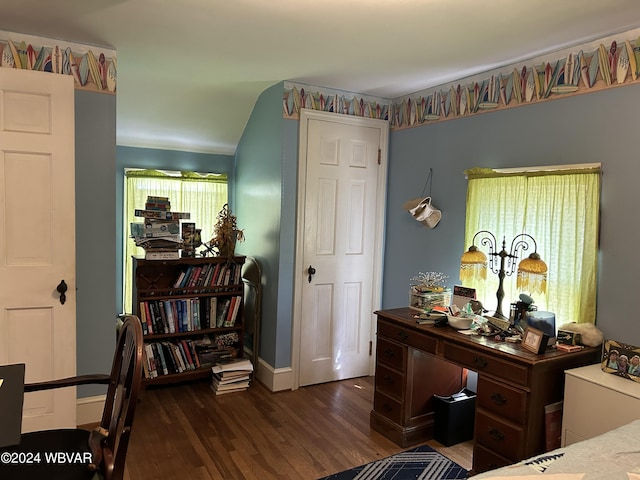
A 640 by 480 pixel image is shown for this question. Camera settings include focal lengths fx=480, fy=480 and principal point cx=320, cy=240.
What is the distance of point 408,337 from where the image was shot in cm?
292

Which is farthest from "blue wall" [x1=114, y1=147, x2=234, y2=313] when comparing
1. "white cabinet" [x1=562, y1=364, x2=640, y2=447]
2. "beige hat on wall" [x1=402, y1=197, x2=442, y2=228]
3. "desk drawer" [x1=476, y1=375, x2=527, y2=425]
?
"white cabinet" [x1=562, y1=364, x2=640, y2=447]

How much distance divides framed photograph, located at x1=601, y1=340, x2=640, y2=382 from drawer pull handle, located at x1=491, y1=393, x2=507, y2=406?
1.60 ft

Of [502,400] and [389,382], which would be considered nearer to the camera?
[502,400]

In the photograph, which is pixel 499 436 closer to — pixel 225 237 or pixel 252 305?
pixel 252 305

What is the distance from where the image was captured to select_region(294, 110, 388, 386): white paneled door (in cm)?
374

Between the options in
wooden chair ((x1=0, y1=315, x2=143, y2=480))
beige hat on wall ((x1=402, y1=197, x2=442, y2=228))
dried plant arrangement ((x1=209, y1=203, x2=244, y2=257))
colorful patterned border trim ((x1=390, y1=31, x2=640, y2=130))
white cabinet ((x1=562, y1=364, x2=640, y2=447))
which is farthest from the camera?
dried plant arrangement ((x1=209, y1=203, x2=244, y2=257))

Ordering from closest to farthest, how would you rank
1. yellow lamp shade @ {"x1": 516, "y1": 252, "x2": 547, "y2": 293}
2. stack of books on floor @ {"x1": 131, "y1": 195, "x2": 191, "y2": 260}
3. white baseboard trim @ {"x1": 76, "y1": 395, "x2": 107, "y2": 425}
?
yellow lamp shade @ {"x1": 516, "y1": 252, "x2": 547, "y2": 293}
white baseboard trim @ {"x1": 76, "y1": 395, "x2": 107, "y2": 425}
stack of books on floor @ {"x1": 131, "y1": 195, "x2": 191, "y2": 260}

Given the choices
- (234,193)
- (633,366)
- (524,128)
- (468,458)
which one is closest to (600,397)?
(633,366)

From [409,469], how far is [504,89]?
2353mm

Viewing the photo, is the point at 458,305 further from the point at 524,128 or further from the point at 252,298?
the point at 252,298

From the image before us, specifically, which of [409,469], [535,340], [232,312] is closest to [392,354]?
[409,469]

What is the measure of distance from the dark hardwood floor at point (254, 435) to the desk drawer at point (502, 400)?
535 mm

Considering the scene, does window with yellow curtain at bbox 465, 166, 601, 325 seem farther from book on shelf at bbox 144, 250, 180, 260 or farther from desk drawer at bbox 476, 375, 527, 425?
book on shelf at bbox 144, 250, 180, 260

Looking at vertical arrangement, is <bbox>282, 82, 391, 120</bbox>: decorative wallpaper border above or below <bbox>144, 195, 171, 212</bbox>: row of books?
above
